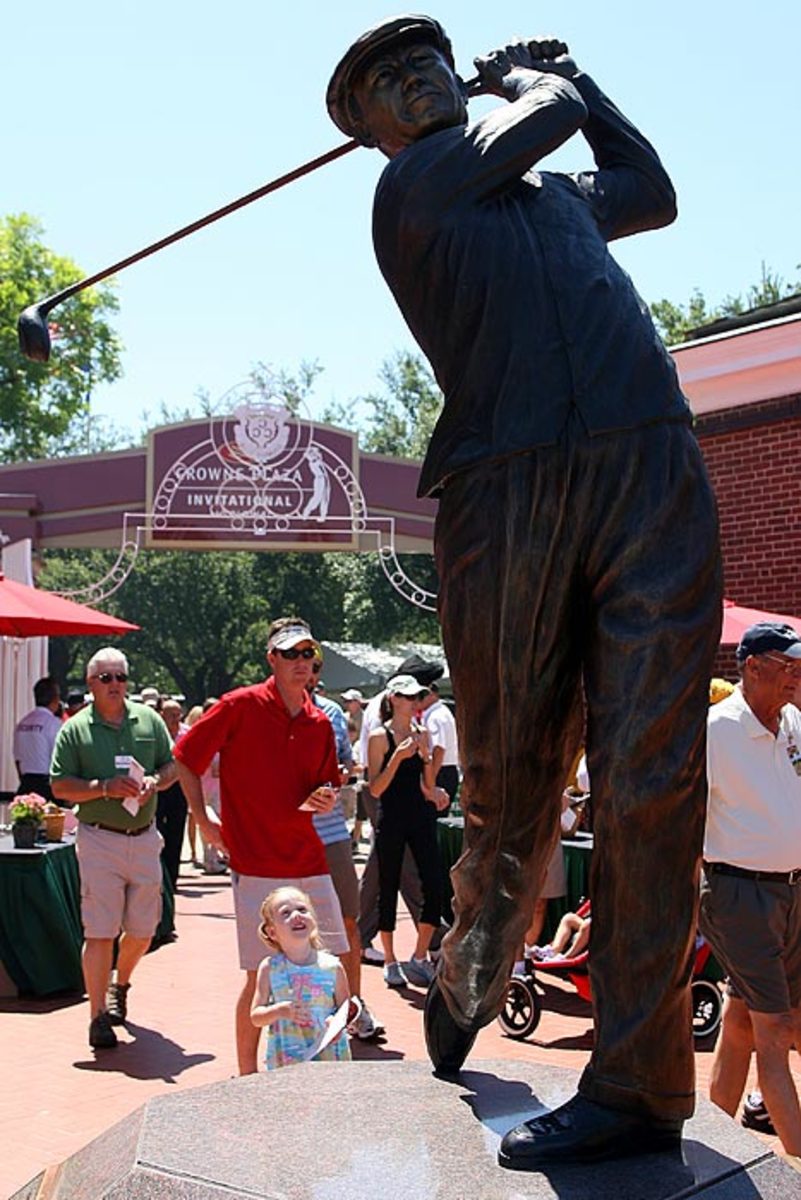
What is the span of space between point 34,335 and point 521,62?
1668mm

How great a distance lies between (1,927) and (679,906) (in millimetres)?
6931

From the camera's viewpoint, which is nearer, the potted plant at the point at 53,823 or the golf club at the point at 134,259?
the golf club at the point at 134,259

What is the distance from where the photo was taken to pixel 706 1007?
26.7 feet

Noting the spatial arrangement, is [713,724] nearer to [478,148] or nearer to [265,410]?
[478,148]

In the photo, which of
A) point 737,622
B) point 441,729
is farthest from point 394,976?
point 737,622

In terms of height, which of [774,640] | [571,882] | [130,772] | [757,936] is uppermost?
[774,640]

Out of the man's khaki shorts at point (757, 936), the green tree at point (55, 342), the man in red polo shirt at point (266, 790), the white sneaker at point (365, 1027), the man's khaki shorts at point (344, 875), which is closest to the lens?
the man's khaki shorts at point (757, 936)

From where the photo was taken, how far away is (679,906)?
2998 mm

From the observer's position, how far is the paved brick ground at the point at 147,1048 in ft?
20.5

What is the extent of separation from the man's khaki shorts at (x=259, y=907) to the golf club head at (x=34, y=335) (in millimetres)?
2698

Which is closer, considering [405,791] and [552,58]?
[552,58]

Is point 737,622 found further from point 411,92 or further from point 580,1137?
point 580,1137

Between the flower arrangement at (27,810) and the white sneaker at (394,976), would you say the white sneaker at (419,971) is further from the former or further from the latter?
the flower arrangement at (27,810)

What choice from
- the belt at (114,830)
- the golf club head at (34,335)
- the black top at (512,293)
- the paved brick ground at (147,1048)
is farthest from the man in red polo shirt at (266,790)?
the black top at (512,293)
